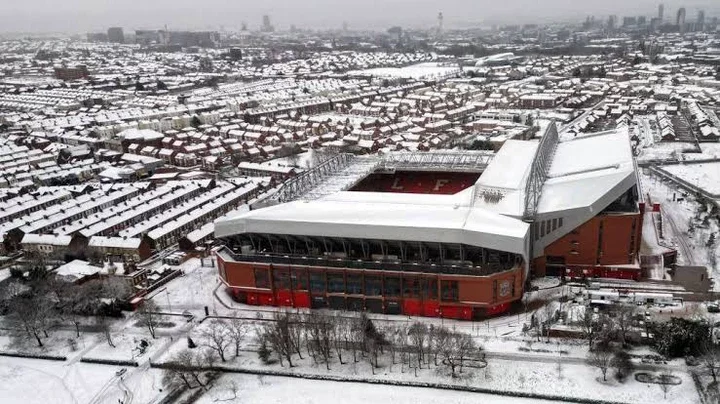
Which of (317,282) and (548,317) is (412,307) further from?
(548,317)

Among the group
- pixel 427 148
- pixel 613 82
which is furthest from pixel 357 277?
pixel 613 82

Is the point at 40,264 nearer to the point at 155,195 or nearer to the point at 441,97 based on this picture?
the point at 155,195

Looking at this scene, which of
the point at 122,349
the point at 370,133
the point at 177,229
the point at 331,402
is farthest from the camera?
the point at 370,133

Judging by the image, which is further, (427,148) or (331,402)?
(427,148)

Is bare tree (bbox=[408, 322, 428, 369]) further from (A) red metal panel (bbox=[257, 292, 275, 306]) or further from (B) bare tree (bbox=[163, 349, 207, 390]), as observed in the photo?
(B) bare tree (bbox=[163, 349, 207, 390])

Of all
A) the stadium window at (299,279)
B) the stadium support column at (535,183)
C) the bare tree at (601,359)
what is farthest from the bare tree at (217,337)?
the bare tree at (601,359)

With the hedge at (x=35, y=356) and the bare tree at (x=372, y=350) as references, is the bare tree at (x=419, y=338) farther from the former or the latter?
the hedge at (x=35, y=356)

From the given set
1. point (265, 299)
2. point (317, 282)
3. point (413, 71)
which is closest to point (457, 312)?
point (317, 282)
